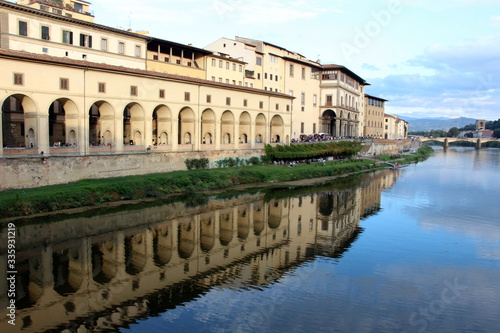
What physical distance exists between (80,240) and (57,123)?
14.5m

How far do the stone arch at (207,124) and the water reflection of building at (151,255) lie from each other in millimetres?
12026

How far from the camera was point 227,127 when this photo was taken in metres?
38.5

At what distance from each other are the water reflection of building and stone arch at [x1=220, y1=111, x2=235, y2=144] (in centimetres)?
1352

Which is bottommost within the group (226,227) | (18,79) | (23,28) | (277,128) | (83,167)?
(226,227)

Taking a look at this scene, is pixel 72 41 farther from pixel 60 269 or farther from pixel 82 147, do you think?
pixel 60 269

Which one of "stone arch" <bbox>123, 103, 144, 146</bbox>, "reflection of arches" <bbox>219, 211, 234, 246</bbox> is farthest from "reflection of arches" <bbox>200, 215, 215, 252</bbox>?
"stone arch" <bbox>123, 103, 144, 146</bbox>

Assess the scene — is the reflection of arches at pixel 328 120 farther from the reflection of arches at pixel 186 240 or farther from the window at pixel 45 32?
the reflection of arches at pixel 186 240

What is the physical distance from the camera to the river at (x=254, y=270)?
11211mm

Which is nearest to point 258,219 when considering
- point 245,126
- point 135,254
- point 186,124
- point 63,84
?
point 135,254

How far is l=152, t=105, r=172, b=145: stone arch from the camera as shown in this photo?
31828 millimetres

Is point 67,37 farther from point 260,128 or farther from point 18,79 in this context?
point 260,128

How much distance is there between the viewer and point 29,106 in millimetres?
23375

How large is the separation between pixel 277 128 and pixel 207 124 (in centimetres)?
1031

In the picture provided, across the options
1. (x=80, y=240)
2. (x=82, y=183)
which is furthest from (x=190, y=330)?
(x=82, y=183)
